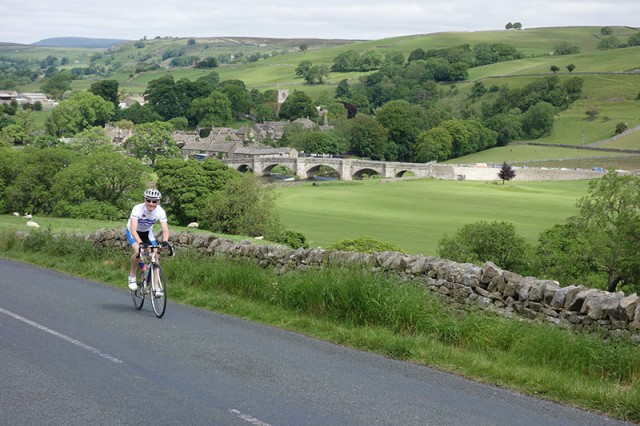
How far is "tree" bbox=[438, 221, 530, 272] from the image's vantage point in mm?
50619

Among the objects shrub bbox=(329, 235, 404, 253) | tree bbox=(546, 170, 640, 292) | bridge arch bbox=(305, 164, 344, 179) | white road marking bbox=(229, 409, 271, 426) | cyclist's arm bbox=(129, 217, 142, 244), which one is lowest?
bridge arch bbox=(305, 164, 344, 179)

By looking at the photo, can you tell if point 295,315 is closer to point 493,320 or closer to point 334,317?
point 334,317

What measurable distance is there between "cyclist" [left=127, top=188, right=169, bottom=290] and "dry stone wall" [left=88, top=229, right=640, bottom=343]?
2.29 m

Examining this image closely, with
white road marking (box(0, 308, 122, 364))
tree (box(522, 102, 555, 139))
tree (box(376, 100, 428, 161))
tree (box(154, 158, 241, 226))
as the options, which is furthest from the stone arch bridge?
white road marking (box(0, 308, 122, 364))

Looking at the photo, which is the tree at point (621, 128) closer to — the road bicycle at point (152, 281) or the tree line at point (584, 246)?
the tree line at point (584, 246)

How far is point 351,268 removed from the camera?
13383 millimetres

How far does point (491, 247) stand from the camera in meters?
51.5

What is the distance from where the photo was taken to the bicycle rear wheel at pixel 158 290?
13359mm

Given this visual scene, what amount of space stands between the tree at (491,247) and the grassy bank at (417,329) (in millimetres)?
35631

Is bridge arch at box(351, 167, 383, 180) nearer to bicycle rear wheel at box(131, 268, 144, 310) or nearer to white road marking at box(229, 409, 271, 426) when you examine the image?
bicycle rear wheel at box(131, 268, 144, 310)

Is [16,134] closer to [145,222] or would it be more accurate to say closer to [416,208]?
[416,208]

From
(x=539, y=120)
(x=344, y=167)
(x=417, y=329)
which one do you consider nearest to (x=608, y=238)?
(x=417, y=329)

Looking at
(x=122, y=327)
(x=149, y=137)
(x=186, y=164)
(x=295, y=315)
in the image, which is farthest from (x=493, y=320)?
(x=149, y=137)

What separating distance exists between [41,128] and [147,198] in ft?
586
